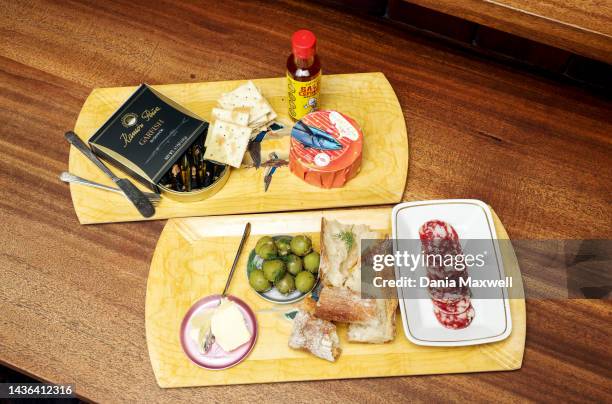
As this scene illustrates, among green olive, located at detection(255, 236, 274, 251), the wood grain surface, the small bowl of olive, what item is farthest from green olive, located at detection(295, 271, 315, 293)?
the wood grain surface

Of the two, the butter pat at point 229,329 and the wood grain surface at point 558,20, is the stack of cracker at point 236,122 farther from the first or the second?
the wood grain surface at point 558,20

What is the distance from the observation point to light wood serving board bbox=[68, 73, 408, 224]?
143 cm

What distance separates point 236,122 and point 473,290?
76 centimetres

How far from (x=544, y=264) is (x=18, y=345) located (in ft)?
4.33

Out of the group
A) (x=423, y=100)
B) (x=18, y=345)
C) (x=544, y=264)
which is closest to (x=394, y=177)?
(x=423, y=100)

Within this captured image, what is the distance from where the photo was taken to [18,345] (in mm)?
1272

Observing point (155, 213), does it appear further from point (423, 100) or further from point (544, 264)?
point (544, 264)

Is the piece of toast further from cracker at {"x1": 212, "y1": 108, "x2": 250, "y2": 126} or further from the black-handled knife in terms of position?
the black-handled knife

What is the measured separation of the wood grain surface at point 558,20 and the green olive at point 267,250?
81cm

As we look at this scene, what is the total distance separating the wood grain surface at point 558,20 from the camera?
1.33 metres

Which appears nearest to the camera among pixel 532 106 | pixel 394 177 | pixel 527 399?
pixel 527 399

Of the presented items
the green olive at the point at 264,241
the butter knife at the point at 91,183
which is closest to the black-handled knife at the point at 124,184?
the butter knife at the point at 91,183

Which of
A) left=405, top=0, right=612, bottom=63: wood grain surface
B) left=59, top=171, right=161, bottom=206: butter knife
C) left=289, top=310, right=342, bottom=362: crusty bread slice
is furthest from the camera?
left=59, top=171, right=161, bottom=206: butter knife

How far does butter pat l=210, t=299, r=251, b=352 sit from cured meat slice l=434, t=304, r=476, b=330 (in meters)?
0.46
